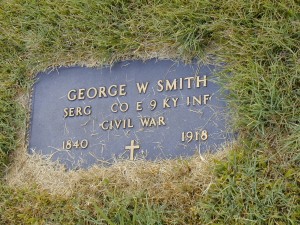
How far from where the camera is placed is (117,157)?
12.4 feet

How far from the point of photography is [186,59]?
389 centimetres

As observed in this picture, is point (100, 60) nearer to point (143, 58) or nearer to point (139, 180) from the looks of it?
point (143, 58)

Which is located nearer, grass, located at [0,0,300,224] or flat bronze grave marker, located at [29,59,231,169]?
grass, located at [0,0,300,224]

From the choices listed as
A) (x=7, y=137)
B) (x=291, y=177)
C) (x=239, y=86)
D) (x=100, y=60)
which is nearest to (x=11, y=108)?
(x=7, y=137)

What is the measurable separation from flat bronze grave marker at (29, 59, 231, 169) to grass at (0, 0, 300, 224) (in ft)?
0.32

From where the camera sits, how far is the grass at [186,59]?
336 centimetres

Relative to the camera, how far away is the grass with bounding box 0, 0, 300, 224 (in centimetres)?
336

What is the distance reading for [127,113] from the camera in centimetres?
391

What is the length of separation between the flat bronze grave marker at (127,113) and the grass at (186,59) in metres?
0.10

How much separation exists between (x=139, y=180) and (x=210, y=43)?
0.97 meters

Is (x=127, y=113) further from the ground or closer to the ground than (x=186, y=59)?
closer to the ground

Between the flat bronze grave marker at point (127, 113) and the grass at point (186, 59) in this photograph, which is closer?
the grass at point (186, 59)

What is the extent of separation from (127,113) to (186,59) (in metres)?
0.50

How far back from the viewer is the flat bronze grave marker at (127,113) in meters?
3.69
